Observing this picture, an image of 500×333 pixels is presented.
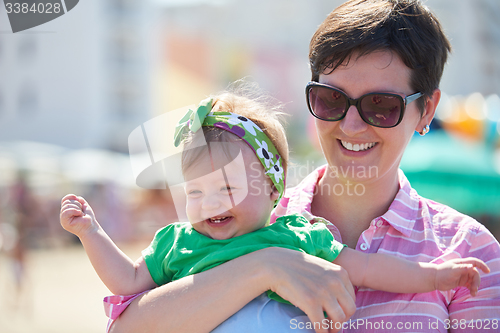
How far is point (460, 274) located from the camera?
5.69ft

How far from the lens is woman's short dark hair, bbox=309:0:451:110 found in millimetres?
2035

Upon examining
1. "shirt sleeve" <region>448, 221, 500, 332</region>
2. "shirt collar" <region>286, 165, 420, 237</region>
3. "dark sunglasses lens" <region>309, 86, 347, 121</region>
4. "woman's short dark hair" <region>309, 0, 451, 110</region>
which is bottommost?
"shirt sleeve" <region>448, 221, 500, 332</region>

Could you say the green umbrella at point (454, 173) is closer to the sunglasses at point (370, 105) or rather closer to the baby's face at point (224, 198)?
the sunglasses at point (370, 105)

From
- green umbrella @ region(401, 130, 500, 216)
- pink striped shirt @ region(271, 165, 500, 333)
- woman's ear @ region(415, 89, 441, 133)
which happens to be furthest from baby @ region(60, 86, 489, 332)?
green umbrella @ region(401, 130, 500, 216)

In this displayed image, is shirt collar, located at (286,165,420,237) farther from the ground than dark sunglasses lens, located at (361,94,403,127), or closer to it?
closer to it

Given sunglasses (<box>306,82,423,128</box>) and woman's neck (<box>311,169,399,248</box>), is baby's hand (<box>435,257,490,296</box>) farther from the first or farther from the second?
sunglasses (<box>306,82,423,128</box>)

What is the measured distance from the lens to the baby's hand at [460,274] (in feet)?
5.65

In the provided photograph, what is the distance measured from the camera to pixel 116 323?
6.05ft

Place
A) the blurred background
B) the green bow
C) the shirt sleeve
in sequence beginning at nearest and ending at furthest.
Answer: the shirt sleeve → the green bow → the blurred background

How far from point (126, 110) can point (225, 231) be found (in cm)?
3628

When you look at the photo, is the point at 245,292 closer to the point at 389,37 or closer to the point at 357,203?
the point at 357,203

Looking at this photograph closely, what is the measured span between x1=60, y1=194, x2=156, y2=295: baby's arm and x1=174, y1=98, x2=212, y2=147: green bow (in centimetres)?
54

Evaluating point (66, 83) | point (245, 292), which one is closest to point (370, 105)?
point (245, 292)

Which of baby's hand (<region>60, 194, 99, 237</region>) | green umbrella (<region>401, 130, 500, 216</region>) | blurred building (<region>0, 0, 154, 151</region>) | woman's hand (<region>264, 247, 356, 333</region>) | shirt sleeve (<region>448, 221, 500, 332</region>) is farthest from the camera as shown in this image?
blurred building (<region>0, 0, 154, 151</region>)
